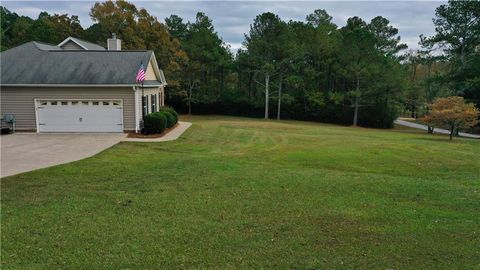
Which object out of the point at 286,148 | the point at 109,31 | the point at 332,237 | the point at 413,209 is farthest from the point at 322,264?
the point at 109,31

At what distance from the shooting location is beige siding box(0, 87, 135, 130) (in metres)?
19.3

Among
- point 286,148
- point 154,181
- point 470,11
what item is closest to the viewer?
point 154,181

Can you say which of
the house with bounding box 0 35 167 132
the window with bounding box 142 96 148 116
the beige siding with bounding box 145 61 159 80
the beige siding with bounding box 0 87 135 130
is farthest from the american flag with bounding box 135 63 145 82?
the beige siding with bounding box 145 61 159 80

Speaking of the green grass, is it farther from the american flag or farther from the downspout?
the american flag

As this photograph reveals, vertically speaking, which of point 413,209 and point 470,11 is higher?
point 470,11

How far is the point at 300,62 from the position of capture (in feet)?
136

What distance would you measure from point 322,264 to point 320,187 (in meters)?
4.09

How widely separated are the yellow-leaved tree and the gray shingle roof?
1823 centimetres

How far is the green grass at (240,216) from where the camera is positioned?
4.85 m

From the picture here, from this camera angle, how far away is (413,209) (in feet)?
23.0

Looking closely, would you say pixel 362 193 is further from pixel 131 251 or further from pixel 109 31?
pixel 109 31

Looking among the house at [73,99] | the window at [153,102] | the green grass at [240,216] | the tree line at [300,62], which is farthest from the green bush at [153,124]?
the tree line at [300,62]

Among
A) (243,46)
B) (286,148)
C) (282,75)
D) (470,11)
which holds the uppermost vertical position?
(470,11)

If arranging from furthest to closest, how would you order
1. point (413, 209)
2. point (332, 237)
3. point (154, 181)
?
point (154, 181) < point (413, 209) < point (332, 237)
